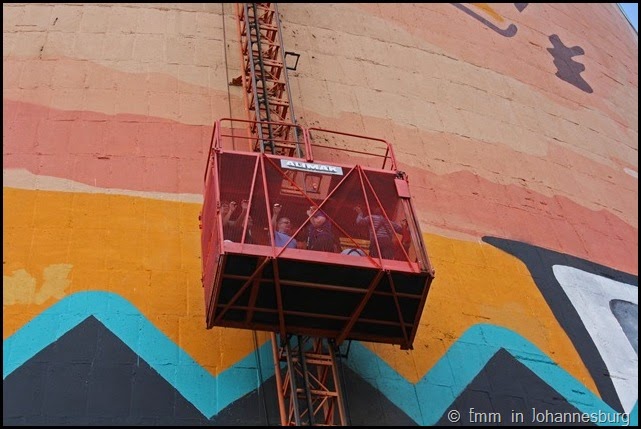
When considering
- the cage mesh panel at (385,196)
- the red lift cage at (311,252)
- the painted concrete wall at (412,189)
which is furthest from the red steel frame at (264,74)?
the cage mesh panel at (385,196)

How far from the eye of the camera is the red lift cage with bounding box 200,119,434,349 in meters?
12.9

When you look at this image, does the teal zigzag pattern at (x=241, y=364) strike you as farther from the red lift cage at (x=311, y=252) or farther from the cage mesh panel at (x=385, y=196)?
the cage mesh panel at (x=385, y=196)

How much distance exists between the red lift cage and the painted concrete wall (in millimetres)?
1255

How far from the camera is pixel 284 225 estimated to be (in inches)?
525

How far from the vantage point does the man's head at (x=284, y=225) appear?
13.3 metres

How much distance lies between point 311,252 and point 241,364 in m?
2.57

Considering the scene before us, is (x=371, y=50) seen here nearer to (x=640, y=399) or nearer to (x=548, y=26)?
(x=548, y=26)

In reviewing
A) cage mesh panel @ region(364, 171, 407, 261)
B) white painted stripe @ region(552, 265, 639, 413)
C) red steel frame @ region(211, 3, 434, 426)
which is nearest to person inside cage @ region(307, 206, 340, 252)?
red steel frame @ region(211, 3, 434, 426)

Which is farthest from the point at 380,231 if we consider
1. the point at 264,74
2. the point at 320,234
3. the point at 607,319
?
the point at 264,74

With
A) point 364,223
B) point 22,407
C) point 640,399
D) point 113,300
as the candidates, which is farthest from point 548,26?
point 22,407

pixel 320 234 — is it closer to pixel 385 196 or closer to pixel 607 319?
pixel 385 196

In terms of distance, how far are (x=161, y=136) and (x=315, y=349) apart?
565 cm

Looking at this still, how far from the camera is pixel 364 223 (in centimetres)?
1376

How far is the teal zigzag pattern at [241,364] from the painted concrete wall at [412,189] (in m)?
0.03
